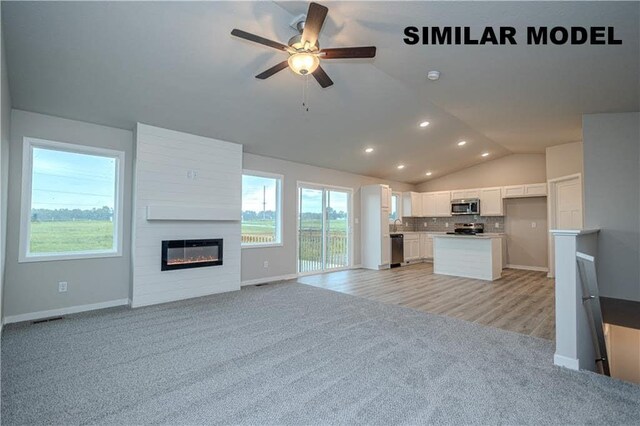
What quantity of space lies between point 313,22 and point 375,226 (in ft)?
19.6

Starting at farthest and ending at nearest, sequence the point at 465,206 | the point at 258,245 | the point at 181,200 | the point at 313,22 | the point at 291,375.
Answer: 1. the point at 465,206
2. the point at 258,245
3. the point at 181,200
4. the point at 291,375
5. the point at 313,22

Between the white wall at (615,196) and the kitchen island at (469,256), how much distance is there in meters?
2.02

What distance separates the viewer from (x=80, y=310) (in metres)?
4.03

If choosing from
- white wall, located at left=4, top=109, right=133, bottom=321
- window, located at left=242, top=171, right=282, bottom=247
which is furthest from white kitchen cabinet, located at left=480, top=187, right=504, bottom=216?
white wall, located at left=4, top=109, right=133, bottom=321

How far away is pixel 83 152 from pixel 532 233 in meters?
9.63

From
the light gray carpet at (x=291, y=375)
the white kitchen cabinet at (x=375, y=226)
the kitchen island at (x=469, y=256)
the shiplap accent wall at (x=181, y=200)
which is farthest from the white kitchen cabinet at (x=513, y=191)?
the shiplap accent wall at (x=181, y=200)

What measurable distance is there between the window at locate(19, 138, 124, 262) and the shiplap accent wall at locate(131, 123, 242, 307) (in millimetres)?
388

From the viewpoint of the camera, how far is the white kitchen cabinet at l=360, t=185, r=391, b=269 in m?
7.68

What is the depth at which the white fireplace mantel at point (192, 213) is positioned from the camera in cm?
436

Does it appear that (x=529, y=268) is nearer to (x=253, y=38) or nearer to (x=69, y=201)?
(x=253, y=38)

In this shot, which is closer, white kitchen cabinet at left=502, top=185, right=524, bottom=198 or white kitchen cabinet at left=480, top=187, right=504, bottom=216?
white kitchen cabinet at left=502, top=185, right=524, bottom=198

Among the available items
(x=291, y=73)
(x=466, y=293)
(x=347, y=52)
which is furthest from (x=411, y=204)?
(x=347, y=52)

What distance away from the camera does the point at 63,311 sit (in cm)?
391

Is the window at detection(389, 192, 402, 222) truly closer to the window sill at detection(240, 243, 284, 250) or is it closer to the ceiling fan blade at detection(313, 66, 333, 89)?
the window sill at detection(240, 243, 284, 250)
